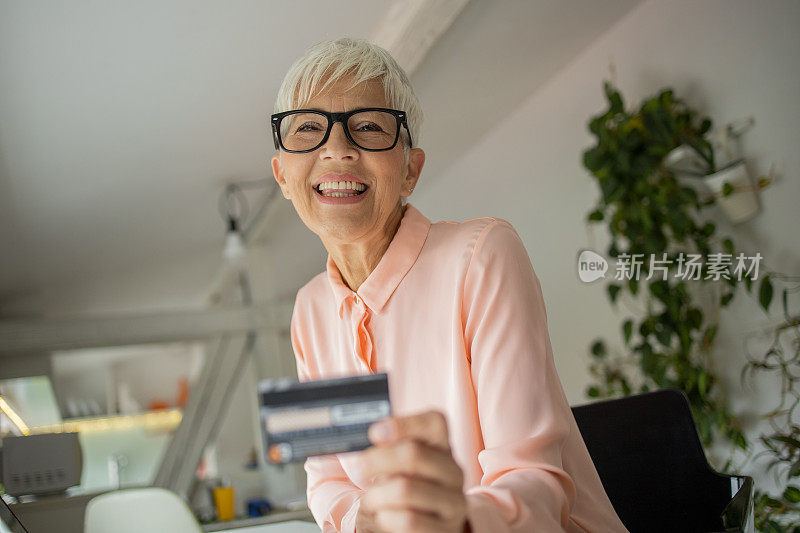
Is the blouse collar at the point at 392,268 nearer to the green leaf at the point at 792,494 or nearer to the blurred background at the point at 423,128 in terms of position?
the blurred background at the point at 423,128

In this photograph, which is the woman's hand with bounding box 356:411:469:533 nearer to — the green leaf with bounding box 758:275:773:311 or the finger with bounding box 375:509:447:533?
the finger with bounding box 375:509:447:533

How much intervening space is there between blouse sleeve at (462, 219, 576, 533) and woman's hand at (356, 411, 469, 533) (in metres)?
0.12

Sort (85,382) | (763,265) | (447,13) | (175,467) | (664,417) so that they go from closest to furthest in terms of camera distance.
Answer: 1. (664,417)
2. (763,265)
3. (447,13)
4. (175,467)
5. (85,382)

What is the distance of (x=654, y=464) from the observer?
133cm

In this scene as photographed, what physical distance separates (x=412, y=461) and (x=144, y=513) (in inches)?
40.7

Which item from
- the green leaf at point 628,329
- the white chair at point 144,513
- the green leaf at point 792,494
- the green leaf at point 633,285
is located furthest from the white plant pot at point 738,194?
the white chair at point 144,513

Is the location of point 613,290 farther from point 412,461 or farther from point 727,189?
point 412,461

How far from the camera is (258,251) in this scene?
5402mm

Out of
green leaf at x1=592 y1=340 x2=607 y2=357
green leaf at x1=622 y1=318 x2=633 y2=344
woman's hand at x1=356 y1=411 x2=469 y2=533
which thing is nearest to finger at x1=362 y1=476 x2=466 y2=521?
woman's hand at x1=356 y1=411 x2=469 y2=533

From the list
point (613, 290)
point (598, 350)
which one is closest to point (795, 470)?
point (613, 290)

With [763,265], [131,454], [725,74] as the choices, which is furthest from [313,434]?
[131,454]

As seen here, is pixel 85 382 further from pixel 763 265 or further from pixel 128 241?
pixel 763 265

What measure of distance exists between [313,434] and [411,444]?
63 mm

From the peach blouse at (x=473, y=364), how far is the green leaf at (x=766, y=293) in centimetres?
178
